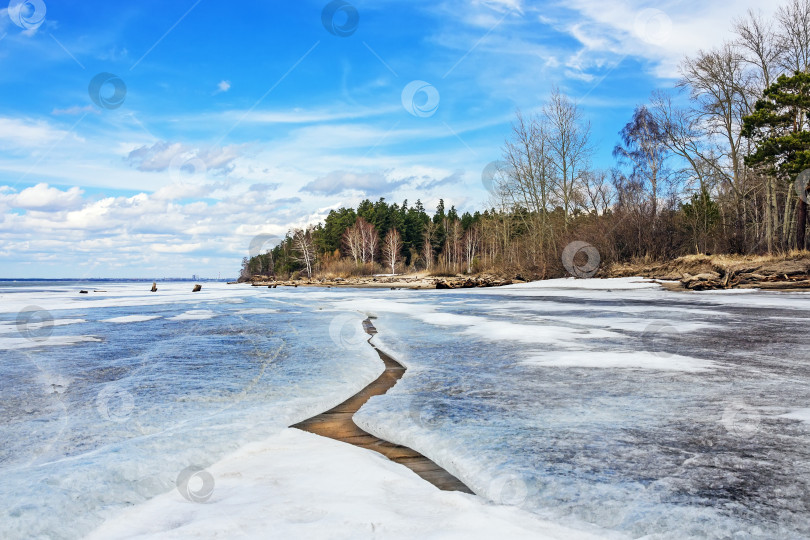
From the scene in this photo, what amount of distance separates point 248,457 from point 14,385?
255 centimetres

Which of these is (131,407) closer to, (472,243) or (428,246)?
(428,246)

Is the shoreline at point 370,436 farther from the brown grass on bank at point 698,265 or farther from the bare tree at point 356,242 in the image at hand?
the bare tree at point 356,242

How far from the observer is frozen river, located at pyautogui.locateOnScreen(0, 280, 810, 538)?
61.6 inches

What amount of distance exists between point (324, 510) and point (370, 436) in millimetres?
913

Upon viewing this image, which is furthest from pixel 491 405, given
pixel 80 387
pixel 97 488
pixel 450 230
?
pixel 450 230

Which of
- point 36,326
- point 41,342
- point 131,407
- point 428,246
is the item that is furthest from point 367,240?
A: point 131,407

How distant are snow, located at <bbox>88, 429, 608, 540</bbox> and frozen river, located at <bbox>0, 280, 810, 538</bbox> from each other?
0.06 metres

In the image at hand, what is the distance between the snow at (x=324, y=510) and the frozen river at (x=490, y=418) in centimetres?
6

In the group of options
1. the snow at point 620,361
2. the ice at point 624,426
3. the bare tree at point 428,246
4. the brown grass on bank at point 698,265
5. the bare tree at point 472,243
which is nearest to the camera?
the ice at point 624,426

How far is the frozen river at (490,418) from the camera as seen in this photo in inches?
61.6

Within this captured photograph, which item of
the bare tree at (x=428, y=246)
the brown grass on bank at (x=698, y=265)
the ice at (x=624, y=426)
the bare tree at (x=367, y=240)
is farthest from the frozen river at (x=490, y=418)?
the bare tree at (x=428, y=246)

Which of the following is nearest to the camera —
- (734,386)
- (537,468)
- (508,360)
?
(537,468)

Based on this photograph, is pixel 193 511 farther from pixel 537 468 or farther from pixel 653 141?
pixel 653 141

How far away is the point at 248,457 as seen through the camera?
81.1 inches
